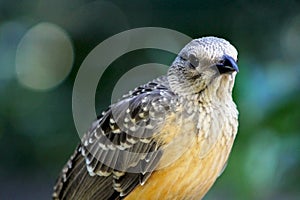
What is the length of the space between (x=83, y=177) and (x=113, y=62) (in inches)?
31.0

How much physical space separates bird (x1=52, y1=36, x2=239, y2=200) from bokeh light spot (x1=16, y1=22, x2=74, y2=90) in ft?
2.31

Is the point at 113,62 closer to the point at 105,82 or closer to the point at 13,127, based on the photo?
the point at 105,82

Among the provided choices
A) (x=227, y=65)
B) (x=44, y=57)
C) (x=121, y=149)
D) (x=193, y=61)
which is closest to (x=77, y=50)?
(x=44, y=57)

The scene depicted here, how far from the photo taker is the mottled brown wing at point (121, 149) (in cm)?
296

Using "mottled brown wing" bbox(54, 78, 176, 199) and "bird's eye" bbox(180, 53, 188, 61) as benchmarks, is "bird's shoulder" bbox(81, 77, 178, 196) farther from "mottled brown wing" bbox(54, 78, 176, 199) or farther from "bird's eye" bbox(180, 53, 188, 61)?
"bird's eye" bbox(180, 53, 188, 61)

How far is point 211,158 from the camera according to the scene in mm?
2914

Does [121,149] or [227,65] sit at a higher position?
[227,65]

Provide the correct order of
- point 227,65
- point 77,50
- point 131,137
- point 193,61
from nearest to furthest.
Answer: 1. point 227,65
2. point 193,61
3. point 131,137
4. point 77,50

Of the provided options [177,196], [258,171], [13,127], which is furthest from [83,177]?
[13,127]

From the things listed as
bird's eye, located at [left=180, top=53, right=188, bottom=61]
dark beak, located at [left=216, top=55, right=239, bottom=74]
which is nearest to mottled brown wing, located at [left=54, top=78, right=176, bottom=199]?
bird's eye, located at [left=180, top=53, right=188, bottom=61]

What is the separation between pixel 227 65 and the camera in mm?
2789

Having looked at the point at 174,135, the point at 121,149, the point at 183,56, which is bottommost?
the point at 121,149

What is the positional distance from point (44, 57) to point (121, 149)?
0.93 metres

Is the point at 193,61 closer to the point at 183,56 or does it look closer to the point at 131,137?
the point at 183,56
